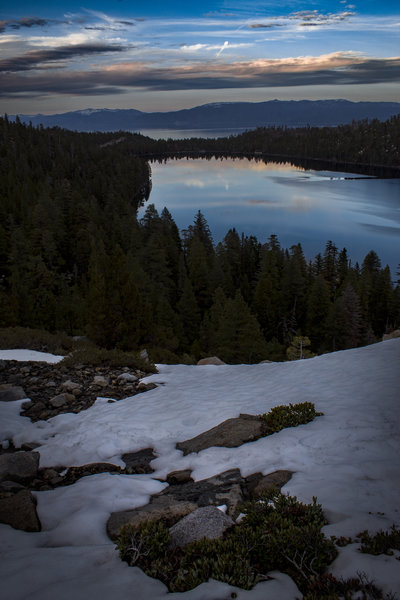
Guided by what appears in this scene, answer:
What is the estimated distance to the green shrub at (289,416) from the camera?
292 inches

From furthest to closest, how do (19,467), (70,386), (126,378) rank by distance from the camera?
(126,378)
(70,386)
(19,467)

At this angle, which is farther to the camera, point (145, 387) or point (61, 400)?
point (145, 387)

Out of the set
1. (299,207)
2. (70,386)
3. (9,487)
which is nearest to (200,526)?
(9,487)

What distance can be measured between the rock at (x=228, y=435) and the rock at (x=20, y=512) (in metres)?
Answer: 2.70

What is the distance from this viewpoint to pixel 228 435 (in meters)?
7.21

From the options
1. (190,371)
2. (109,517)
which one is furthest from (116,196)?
(109,517)

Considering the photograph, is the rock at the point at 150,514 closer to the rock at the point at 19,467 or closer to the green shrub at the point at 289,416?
the rock at the point at 19,467

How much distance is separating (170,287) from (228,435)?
169ft

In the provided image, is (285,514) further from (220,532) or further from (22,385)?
(22,385)

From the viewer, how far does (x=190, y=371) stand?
12766 mm

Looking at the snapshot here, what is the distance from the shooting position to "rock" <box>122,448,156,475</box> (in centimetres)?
668

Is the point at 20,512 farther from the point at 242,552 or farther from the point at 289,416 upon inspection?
the point at 289,416

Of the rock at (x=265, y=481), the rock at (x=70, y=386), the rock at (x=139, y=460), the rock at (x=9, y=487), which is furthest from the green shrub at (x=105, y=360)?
the rock at (x=265, y=481)

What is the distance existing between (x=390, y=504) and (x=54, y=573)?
153 inches
